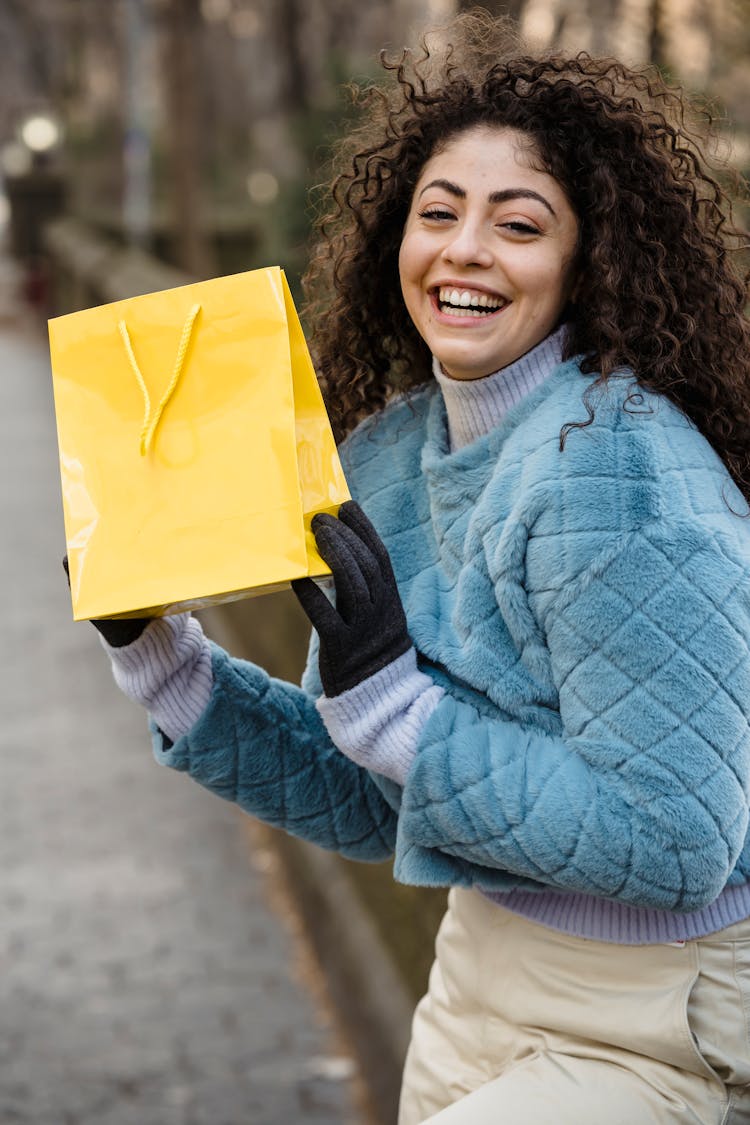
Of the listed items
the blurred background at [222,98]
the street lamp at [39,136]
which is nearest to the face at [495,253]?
the blurred background at [222,98]

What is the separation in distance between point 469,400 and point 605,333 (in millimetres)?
230

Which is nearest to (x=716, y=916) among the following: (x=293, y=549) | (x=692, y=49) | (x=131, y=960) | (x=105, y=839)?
(x=293, y=549)

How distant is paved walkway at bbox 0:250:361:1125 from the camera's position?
432 centimetres

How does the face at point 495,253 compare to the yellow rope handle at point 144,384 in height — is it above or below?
above

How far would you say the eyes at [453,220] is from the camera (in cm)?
220

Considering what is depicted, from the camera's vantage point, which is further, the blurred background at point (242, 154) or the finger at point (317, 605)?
the blurred background at point (242, 154)

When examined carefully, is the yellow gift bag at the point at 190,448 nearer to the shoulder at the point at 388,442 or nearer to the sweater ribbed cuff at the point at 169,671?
the sweater ribbed cuff at the point at 169,671

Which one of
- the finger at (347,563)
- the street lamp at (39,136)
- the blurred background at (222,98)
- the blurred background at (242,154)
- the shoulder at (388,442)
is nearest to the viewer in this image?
the finger at (347,563)

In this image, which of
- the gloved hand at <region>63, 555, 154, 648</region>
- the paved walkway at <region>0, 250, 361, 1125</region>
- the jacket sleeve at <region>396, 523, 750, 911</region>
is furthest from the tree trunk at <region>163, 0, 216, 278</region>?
the jacket sleeve at <region>396, 523, 750, 911</region>

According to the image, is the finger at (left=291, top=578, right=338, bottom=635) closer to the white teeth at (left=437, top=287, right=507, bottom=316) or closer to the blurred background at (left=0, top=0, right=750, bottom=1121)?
the white teeth at (left=437, top=287, right=507, bottom=316)

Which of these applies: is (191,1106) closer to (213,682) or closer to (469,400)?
(213,682)

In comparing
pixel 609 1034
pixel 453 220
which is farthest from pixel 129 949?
pixel 453 220

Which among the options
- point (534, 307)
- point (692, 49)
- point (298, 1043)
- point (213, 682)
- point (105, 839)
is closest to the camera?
point (534, 307)

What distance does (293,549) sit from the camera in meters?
2.04
